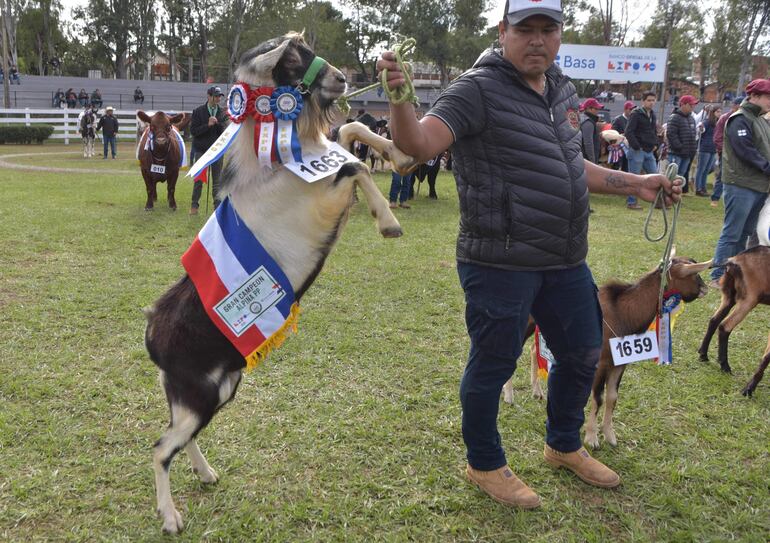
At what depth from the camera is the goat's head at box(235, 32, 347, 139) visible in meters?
2.56

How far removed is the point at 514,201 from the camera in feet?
8.50

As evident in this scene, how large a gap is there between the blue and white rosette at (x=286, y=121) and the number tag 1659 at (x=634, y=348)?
223cm

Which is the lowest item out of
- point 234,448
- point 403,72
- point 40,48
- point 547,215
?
point 234,448

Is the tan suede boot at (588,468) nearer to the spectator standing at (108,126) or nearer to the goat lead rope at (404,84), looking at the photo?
the goat lead rope at (404,84)

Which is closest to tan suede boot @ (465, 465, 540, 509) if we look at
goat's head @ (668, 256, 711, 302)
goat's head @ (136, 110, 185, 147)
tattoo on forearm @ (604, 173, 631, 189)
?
tattoo on forearm @ (604, 173, 631, 189)

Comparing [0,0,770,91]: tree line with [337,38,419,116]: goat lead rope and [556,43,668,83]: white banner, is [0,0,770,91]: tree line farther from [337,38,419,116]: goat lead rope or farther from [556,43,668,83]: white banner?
[337,38,419,116]: goat lead rope

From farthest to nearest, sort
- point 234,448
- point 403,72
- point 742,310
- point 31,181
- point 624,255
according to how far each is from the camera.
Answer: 1. point 31,181
2. point 624,255
3. point 742,310
4. point 234,448
5. point 403,72

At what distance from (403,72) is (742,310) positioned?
12.6ft

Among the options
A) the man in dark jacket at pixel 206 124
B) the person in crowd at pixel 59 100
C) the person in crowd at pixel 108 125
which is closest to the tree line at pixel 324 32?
the person in crowd at pixel 59 100

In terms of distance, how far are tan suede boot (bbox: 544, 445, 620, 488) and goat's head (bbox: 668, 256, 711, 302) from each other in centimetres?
131

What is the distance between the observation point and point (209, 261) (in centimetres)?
263

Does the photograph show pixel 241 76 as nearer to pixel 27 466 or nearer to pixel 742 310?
pixel 27 466

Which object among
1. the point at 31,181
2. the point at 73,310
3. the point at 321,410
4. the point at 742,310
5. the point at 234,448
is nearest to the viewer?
the point at 234,448

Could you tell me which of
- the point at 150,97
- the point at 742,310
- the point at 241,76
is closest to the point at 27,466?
the point at 241,76
